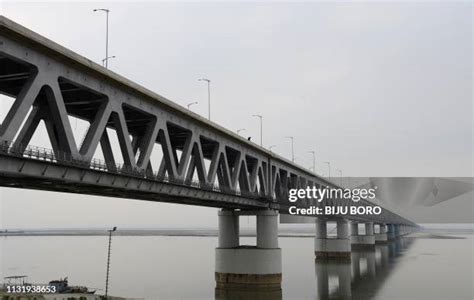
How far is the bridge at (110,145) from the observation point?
22.7 metres

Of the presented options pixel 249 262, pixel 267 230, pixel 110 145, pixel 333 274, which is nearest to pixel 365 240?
pixel 333 274

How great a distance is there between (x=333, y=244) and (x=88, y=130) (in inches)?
3289

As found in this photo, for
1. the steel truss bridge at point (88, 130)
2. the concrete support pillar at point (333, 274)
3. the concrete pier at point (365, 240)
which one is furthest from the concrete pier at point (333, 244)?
the steel truss bridge at point (88, 130)

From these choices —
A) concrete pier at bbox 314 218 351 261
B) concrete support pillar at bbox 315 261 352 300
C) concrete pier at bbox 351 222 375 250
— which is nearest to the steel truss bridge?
concrete support pillar at bbox 315 261 352 300

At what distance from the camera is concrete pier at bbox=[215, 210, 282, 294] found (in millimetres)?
55750

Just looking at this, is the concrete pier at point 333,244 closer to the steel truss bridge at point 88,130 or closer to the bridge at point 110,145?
the bridge at point 110,145

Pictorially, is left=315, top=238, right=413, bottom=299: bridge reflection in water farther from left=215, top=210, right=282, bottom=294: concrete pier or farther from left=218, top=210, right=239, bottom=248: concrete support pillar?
left=218, top=210, right=239, bottom=248: concrete support pillar

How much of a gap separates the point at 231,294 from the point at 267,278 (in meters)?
4.93

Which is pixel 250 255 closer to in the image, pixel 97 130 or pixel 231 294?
pixel 231 294

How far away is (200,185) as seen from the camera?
4225 centimetres

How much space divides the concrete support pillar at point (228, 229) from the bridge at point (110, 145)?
124 mm

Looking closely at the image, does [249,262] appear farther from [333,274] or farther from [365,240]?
[365,240]

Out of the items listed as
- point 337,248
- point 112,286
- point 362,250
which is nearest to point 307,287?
point 112,286

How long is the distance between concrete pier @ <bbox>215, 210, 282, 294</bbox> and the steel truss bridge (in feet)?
38.1
